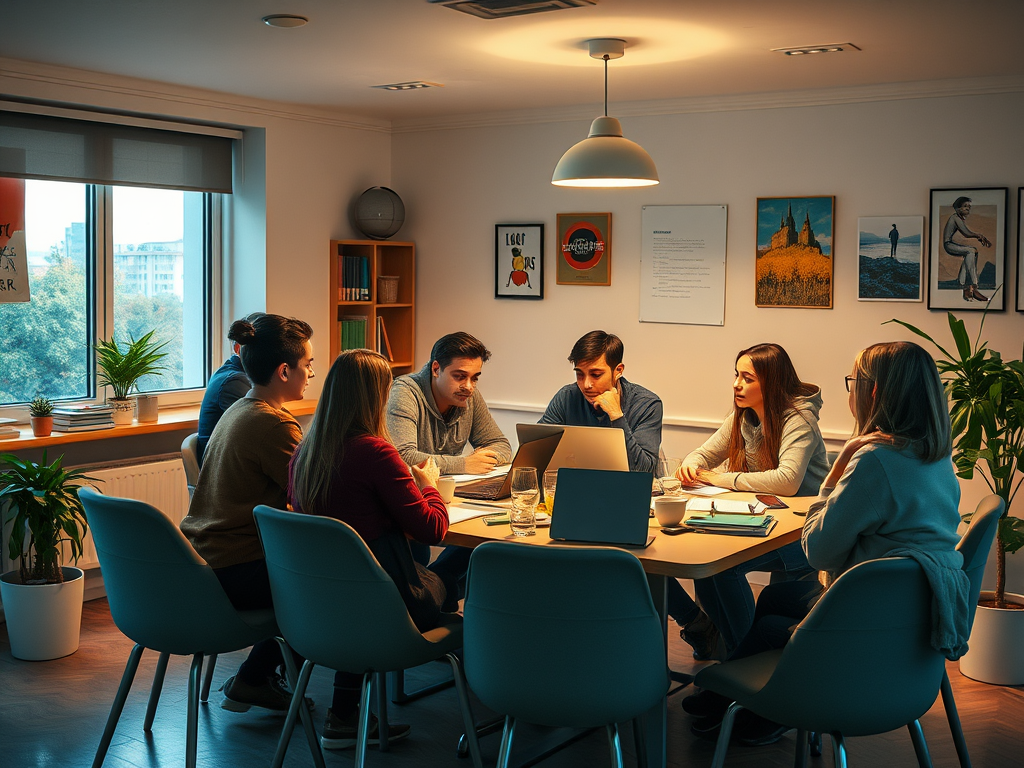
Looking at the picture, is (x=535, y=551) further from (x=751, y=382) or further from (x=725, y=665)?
(x=751, y=382)

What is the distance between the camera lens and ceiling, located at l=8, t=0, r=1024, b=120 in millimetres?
3609

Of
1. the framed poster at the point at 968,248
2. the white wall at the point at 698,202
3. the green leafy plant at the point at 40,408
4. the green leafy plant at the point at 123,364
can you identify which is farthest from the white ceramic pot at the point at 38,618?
the framed poster at the point at 968,248

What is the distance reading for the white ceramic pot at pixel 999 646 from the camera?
4.05 m

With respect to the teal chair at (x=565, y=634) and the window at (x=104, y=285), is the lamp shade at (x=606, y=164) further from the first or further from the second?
the window at (x=104, y=285)

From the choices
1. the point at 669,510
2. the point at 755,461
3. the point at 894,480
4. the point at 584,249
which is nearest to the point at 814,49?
the point at 755,461

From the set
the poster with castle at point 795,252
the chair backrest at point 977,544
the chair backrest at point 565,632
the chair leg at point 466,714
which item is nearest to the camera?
the chair backrest at point 565,632

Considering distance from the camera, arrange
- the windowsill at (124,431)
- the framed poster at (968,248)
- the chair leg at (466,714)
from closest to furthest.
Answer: the chair leg at (466,714) < the windowsill at (124,431) < the framed poster at (968,248)

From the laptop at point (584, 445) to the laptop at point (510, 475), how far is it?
26 millimetres

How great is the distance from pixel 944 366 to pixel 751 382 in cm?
88

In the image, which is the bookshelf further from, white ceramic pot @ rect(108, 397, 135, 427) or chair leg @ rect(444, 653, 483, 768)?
chair leg @ rect(444, 653, 483, 768)

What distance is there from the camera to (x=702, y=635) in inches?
162

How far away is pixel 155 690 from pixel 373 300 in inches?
135

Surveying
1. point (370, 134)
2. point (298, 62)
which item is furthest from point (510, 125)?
point (298, 62)

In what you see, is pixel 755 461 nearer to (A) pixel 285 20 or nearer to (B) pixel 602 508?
(B) pixel 602 508
